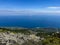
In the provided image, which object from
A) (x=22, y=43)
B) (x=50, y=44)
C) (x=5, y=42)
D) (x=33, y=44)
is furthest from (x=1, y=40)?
(x=50, y=44)

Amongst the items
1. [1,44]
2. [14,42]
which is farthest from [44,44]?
[1,44]

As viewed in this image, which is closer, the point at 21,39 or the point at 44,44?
the point at 44,44

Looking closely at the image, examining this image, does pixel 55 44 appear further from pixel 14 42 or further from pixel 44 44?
pixel 14 42

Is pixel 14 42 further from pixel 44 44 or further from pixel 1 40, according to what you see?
pixel 44 44

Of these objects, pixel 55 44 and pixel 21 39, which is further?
pixel 21 39

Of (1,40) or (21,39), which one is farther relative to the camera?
(21,39)

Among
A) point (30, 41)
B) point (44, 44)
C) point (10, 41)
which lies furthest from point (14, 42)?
point (44, 44)

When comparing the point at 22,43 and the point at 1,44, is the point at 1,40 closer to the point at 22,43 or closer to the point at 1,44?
the point at 1,44
